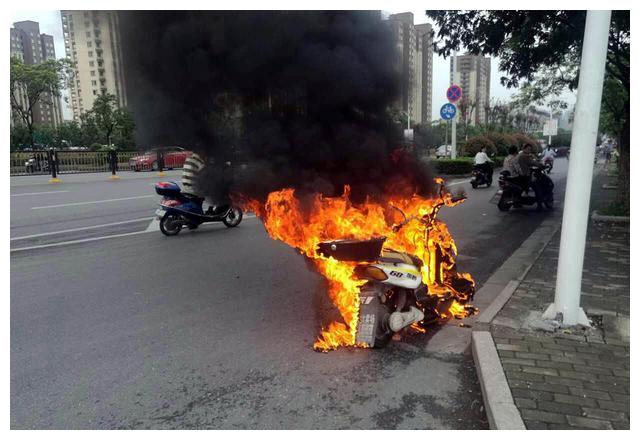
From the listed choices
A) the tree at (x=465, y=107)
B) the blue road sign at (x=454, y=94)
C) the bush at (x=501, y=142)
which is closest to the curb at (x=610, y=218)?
the blue road sign at (x=454, y=94)

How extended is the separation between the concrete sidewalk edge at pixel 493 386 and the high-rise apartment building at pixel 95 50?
10.3ft

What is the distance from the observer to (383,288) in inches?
141

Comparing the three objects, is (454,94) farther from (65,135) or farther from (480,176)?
(65,135)

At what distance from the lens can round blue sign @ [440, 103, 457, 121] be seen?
53.5ft

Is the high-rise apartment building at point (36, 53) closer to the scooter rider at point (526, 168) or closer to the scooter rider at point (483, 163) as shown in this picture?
the scooter rider at point (526, 168)

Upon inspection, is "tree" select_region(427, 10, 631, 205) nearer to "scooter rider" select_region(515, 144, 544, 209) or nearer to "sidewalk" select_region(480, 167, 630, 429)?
"scooter rider" select_region(515, 144, 544, 209)

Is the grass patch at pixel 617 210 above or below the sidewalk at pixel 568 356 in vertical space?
above

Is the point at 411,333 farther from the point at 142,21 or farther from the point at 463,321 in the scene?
the point at 142,21

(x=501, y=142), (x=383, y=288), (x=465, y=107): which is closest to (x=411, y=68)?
(x=383, y=288)

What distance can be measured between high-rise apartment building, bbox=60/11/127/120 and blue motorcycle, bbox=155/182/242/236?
5.05 m

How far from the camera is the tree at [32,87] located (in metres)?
25.7

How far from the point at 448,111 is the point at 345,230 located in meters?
14.1

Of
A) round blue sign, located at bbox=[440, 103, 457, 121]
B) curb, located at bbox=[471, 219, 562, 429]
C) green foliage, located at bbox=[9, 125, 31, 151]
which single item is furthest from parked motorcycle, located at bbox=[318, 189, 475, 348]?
green foliage, located at bbox=[9, 125, 31, 151]

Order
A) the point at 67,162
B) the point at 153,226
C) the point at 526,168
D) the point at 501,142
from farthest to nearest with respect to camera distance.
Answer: the point at 501,142
the point at 67,162
the point at 526,168
the point at 153,226
